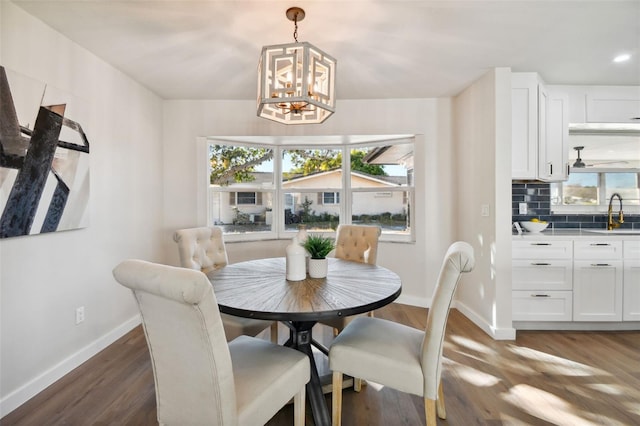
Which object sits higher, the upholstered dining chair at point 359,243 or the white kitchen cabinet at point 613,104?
the white kitchen cabinet at point 613,104

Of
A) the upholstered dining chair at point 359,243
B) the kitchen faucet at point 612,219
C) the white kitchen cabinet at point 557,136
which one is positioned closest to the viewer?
the upholstered dining chair at point 359,243

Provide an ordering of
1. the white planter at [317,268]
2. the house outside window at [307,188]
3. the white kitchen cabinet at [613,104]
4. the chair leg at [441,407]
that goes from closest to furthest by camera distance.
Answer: the chair leg at [441,407] → the white planter at [317,268] → the white kitchen cabinet at [613,104] → the house outside window at [307,188]

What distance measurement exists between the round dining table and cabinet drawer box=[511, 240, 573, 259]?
1584 mm

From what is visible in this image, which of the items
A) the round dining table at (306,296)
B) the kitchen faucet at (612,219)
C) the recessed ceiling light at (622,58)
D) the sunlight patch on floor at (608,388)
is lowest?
the sunlight patch on floor at (608,388)

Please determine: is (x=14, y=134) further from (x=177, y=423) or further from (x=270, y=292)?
(x=177, y=423)

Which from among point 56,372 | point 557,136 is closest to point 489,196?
point 557,136

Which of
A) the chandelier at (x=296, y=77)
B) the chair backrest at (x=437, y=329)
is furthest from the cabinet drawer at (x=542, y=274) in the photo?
the chandelier at (x=296, y=77)

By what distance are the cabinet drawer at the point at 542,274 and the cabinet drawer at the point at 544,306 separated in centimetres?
5

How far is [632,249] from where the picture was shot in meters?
2.82

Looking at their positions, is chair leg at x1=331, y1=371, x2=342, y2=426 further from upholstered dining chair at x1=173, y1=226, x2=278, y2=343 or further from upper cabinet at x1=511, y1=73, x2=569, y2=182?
upper cabinet at x1=511, y1=73, x2=569, y2=182

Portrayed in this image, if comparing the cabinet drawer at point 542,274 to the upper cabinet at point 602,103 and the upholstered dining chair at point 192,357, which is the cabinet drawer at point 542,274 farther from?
the upholstered dining chair at point 192,357

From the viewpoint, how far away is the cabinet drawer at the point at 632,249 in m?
2.82

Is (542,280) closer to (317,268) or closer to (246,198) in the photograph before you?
(317,268)

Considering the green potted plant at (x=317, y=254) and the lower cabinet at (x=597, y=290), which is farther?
the lower cabinet at (x=597, y=290)
